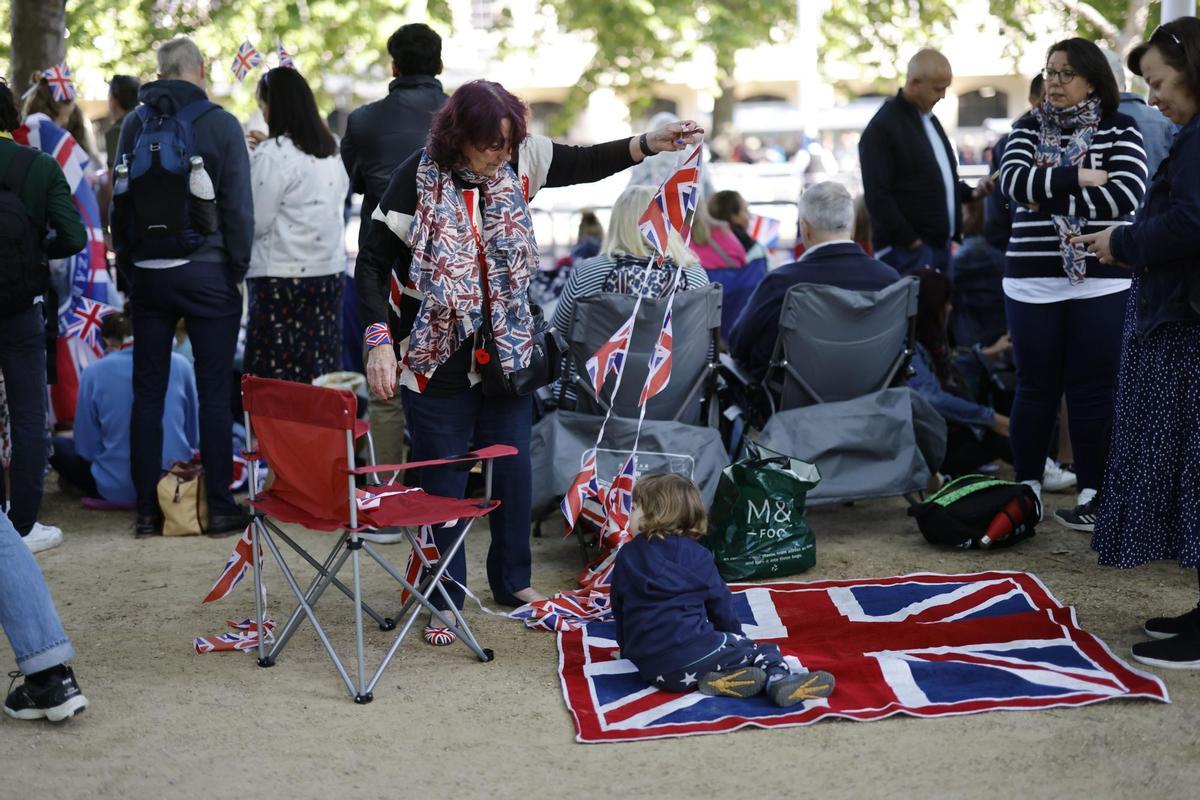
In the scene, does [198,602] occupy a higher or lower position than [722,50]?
lower

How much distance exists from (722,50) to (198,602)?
1799 cm

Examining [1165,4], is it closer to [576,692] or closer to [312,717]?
[576,692]

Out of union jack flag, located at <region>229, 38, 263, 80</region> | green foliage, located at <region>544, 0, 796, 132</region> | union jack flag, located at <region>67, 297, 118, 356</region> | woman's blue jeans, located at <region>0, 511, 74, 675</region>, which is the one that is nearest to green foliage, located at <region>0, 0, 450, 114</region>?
green foliage, located at <region>544, 0, 796, 132</region>

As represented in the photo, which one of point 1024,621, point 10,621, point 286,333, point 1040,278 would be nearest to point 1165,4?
point 1040,278

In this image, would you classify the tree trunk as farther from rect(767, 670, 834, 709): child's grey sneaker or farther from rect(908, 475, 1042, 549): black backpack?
rect(767, 670, 834, 709): child's grey sneaker

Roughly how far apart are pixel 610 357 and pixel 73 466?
288 centimetres

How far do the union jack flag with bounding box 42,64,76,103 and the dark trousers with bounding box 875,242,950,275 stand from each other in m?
4.10

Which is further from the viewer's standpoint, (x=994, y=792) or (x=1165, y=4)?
(x=1165, y=4)

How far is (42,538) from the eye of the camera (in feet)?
19.4

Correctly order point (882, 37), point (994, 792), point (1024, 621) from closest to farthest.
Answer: point (994, 792) → point (1024, 621) → point (882, 37)

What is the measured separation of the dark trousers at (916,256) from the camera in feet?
23.1

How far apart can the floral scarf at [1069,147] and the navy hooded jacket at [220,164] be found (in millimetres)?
3048

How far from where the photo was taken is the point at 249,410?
428 cm

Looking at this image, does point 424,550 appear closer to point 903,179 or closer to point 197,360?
point 197,360
